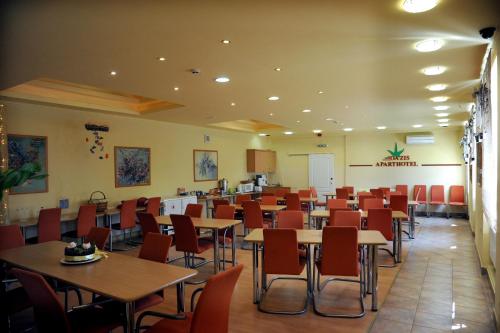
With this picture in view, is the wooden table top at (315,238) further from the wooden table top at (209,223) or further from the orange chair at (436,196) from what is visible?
the orange chair at (436,196)

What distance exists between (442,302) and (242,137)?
312 inches

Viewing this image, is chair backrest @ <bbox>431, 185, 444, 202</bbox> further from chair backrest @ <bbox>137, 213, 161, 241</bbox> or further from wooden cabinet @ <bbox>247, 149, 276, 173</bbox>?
chair backrest @ <bbox>137, 213, 161, 241</bbox>

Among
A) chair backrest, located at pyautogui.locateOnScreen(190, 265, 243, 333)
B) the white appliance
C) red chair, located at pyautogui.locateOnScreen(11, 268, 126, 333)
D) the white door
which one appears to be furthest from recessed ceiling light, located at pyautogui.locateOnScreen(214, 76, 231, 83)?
the white door

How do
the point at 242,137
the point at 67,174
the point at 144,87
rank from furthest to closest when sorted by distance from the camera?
1. the point at 242,137
2. the point at 67,174
3. the point at 144,87

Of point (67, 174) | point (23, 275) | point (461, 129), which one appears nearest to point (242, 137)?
point (67, 174)

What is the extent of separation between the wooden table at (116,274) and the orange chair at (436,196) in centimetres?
944

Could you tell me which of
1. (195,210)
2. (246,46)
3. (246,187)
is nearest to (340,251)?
(246,46)

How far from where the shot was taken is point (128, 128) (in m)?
7.05

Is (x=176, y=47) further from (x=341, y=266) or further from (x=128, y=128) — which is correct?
(x=128, y=128)

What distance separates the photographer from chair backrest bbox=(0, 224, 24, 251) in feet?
12.4

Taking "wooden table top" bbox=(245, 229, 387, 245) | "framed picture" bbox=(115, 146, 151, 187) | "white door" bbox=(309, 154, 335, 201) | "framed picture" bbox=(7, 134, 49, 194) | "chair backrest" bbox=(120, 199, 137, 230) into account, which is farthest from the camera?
"white door" bbox=(309, 154, 335, 201)

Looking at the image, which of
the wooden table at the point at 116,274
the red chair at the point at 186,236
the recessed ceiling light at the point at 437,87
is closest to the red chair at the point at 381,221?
the recessed ceiling light at the point at 437,87

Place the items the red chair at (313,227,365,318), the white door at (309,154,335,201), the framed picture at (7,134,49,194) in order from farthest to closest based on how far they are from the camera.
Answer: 1. the white door at (309,154,335,201)
2. the framed picture at (7,134,49,194)
3. the red chair at (313,227,365,318)

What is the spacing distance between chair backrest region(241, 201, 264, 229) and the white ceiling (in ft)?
6.53
